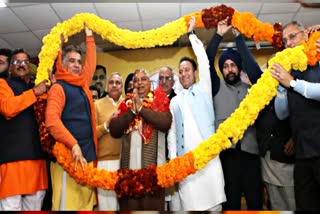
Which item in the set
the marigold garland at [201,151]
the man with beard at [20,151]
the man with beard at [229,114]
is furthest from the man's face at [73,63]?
the man with beard at [229,114]

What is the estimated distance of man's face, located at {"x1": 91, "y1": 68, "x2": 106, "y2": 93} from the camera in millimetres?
2970

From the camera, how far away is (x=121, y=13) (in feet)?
10.1

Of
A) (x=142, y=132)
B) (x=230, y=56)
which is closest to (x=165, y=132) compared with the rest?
(x=142, y=132)

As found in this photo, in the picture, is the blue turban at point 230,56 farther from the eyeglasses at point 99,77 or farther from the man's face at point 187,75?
the eyeglasses at point 99,77

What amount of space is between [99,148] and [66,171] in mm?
340

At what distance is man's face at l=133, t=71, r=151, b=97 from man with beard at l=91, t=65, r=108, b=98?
34 cm

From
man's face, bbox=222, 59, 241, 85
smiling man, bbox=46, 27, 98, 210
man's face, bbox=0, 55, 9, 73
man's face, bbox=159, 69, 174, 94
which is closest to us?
smiling man, bbox=46, 27, 98, 210

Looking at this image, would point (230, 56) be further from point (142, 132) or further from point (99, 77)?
point (99, 77)

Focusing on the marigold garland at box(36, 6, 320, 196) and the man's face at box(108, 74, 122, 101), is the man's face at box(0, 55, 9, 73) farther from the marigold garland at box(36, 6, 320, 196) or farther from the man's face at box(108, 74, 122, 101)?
the man's face at box(108, 74, 122, 101)

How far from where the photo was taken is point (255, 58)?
9.36 ft

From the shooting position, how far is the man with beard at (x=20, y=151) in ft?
8.33

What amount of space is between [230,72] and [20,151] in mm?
1833

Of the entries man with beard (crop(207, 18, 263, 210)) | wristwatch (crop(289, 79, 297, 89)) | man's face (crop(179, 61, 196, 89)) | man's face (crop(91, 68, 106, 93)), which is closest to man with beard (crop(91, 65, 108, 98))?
man's face (crop(91, 68, 106, 93))

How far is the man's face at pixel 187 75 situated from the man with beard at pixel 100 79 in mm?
690
